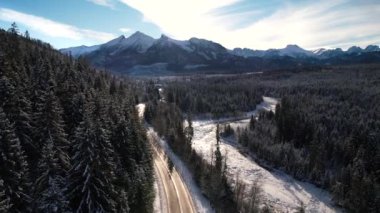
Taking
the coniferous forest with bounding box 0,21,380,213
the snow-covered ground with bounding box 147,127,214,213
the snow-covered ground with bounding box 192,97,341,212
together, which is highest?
the coniferous forest with bounding box 0,21,380,213

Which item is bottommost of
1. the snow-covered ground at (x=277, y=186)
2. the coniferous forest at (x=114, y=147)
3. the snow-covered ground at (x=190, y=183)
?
the snow-covered ground at (x=277, y=186)

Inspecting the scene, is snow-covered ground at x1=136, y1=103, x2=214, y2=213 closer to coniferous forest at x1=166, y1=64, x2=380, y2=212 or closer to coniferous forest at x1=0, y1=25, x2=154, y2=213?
coniferous forest at x1=0, y1=25, x2=154, y2=213

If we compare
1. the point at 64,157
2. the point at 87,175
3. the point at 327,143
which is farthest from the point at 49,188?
the point at 327,143

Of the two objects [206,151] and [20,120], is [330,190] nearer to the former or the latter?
[206,151]

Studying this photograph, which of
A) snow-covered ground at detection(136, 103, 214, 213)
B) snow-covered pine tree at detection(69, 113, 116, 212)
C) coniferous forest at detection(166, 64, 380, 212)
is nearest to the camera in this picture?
snow-covered pine tree at detection(69, 113, 116, 212)

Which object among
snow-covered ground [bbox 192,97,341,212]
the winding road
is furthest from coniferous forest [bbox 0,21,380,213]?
the winding road

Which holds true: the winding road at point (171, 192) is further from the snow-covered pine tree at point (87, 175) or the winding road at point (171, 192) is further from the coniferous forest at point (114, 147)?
the snow-covered pine tree at point (87, 175)

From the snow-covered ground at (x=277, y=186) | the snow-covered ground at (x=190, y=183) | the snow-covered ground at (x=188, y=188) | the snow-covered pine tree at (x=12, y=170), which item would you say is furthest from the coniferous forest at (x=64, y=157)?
the snow-covered ground at (x=277, y=186)

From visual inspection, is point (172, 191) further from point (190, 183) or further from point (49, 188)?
point (49, 188)
